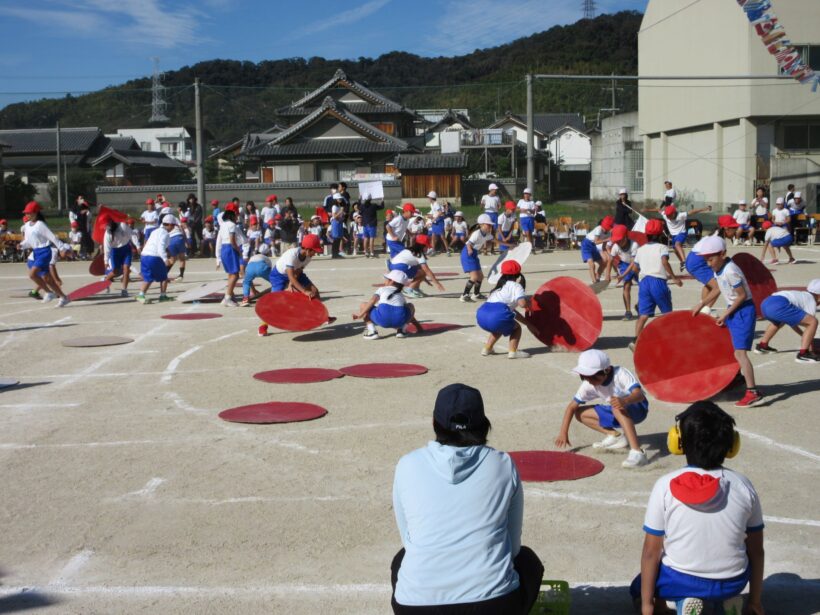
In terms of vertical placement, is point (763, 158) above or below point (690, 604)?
above

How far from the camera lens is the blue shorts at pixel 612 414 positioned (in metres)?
7.46

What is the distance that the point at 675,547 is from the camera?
422 cm

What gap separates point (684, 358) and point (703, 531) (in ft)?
16.6

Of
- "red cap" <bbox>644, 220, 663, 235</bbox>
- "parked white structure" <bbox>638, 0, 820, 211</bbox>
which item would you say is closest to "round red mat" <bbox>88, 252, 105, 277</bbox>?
"red cap" <bbox>644, 220, 663, 235</bbox>

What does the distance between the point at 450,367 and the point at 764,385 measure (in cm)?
348

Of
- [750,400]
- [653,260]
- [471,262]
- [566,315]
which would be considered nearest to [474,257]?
[471,262]

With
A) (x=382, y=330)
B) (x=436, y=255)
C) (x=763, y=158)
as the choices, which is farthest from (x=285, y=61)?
(x=382, y=330)

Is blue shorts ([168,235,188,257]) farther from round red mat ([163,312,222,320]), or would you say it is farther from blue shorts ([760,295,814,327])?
blue shorts ([760,295,814,327])

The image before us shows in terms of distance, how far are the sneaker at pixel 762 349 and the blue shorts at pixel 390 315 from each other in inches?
178

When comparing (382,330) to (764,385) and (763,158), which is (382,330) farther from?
(763,158)

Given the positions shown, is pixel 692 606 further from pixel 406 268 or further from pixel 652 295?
pixel 406 268

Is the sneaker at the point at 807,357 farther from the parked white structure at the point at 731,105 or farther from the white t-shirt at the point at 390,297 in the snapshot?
the parked white structure at the point at 731,105

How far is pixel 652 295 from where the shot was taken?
11.9m

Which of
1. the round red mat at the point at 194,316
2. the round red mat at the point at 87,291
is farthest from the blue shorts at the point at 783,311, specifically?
the round red mat at the point at 87,291
